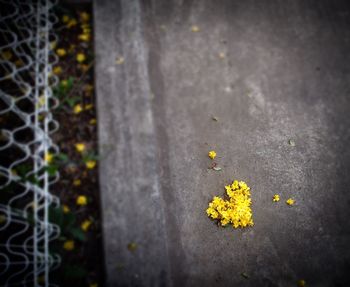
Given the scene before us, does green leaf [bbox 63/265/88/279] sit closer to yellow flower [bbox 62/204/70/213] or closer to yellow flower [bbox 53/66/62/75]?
yellow flower [bbox 62/204/70/213]

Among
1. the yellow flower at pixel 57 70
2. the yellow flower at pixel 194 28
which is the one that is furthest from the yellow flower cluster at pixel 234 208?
the yellow flower at pixel 57 70

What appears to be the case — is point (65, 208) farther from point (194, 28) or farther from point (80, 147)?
point (194, 28)

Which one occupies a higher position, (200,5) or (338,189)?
(200,5)

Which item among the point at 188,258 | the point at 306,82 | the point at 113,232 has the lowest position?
the point at 188,258

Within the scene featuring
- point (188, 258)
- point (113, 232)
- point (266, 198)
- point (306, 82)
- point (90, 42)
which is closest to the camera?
point (113, 232)

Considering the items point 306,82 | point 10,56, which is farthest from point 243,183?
point 10,56

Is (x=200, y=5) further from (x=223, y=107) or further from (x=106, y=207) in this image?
(x=106, y=207)
